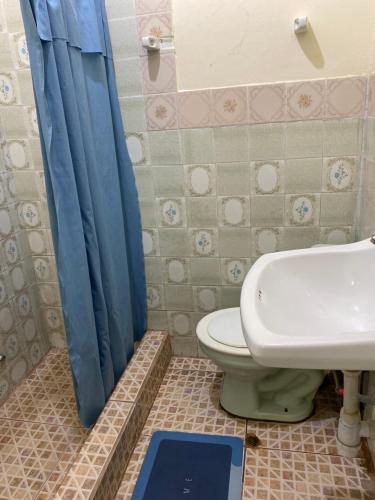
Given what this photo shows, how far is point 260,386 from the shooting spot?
1600mm

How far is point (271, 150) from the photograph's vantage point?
1584 millimetres

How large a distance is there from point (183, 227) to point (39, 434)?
1.07 meters

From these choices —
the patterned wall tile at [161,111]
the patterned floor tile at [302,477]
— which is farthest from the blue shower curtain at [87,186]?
the patterned floor tile at [302,477]

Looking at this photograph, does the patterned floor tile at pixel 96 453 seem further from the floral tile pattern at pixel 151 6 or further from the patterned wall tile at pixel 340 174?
the floral tile pattern at pixel 151 6

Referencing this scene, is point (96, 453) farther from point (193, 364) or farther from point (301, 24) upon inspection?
point (301, 24)

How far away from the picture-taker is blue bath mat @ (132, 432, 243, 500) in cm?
131

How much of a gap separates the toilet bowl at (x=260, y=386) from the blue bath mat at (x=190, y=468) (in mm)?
155

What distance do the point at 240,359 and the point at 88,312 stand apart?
0.60 metres

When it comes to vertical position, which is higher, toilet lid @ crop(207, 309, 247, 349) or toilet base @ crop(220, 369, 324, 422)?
toilet lid @ crop(207, 309, 247, 349)

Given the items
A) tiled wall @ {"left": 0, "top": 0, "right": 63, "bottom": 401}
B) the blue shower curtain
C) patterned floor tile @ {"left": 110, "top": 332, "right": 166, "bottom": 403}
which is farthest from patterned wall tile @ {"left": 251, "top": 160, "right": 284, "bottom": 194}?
tiled wall @ {"left": 0, "top": 0, "right": 63, "bottom": 401}

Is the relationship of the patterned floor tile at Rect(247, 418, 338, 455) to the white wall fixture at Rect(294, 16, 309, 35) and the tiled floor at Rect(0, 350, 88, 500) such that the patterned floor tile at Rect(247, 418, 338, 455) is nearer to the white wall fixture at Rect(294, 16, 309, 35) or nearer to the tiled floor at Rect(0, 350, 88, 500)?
the tiled floor at Rect(0, 350, 88, 500)

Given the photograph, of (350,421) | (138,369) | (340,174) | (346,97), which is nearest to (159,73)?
(346,97)

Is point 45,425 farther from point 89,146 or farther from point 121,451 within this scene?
point 89,146

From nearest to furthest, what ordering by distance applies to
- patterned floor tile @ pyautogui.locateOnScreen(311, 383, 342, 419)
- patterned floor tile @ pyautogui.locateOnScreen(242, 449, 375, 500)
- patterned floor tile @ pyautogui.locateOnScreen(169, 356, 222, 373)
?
patterned floor tile @ pyautogui.locateOnScreen(242, 449, 375, 500) → patterned floor tile @ pyautogui.locateOnScreen(311, 383, 342, 419) → patterned floor tile @ pyautogui.locateOnScreen(169, 356, 222, 373)
